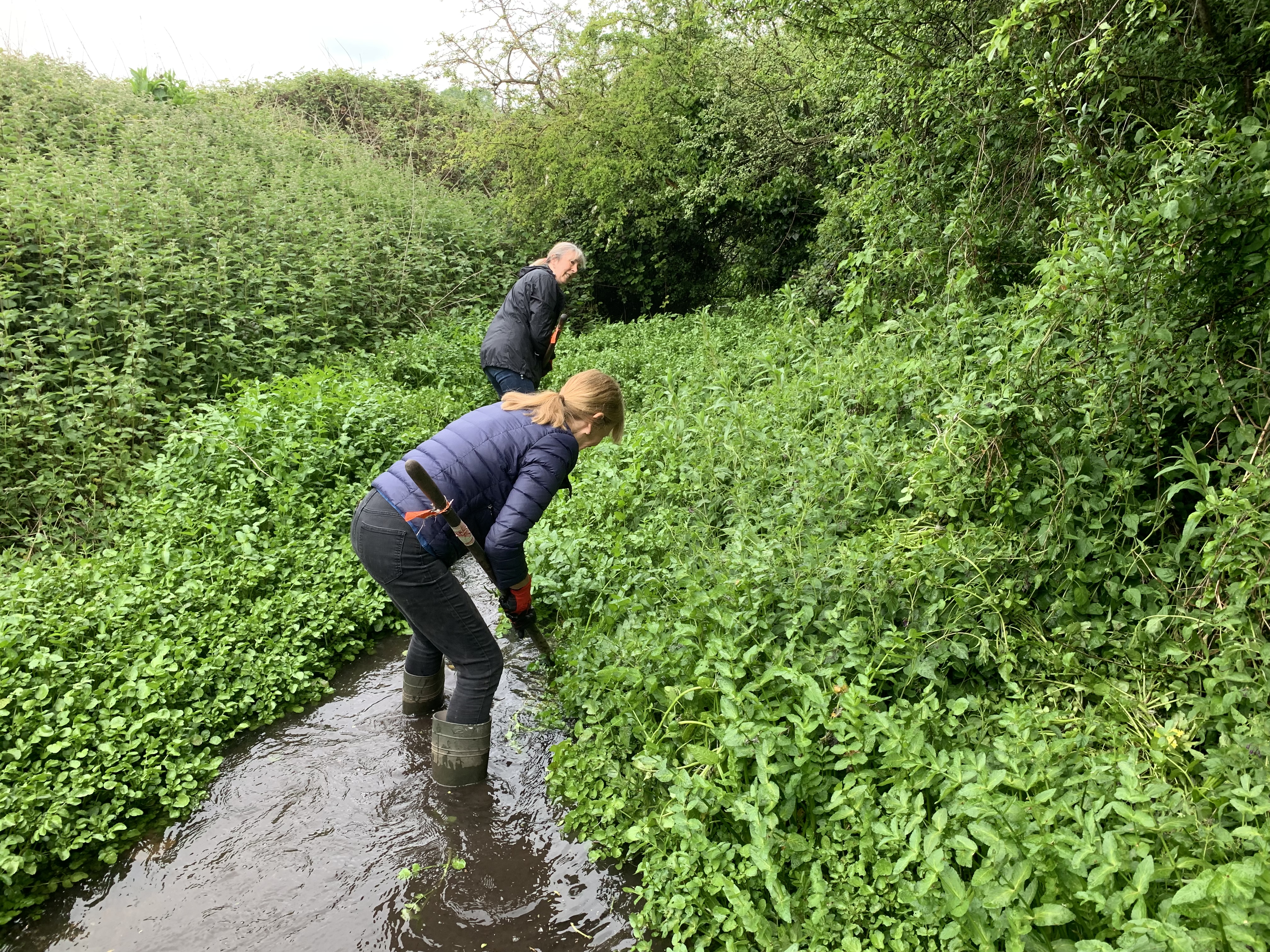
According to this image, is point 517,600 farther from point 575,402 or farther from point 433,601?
point 575,402

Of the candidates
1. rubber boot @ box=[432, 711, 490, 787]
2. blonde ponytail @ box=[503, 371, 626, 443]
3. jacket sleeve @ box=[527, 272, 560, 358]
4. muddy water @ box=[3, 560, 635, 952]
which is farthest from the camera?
jacket sleeve @ box=[527, 272, 560, 358]

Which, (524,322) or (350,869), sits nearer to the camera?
(350,869)

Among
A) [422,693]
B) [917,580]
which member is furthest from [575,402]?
[422,693]

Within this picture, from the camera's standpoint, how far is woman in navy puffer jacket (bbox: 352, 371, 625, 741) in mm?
3104

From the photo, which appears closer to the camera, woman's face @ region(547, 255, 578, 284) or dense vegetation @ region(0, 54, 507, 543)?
dense vegetation @ region(0, 54, 507, 543)

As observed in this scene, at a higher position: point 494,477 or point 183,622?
point 494,477

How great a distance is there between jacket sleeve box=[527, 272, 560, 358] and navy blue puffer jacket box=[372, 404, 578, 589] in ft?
9.46

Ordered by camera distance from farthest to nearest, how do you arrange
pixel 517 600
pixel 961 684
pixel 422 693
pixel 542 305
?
pixel 542 305 < pixel 422 693 < pixel 517 600 < pixel 961 684

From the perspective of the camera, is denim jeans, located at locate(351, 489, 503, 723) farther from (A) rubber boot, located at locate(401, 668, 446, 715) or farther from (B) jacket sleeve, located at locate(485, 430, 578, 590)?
(A) rubber boot, located at locate(401, 668, 446, 715)

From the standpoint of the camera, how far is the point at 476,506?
10.7 feet

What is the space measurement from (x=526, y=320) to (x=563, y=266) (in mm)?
546

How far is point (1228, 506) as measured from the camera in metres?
2.43

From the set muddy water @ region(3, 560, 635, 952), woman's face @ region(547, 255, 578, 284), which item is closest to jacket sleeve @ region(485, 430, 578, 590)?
muddy water @ region(3, 560, 635, 952)

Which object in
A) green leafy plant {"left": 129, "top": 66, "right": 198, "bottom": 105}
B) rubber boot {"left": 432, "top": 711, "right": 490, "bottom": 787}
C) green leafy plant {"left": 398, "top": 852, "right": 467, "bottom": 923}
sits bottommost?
green leafy plant {"left": 398, "top": 852, "right": 467, "bottom": 923}
